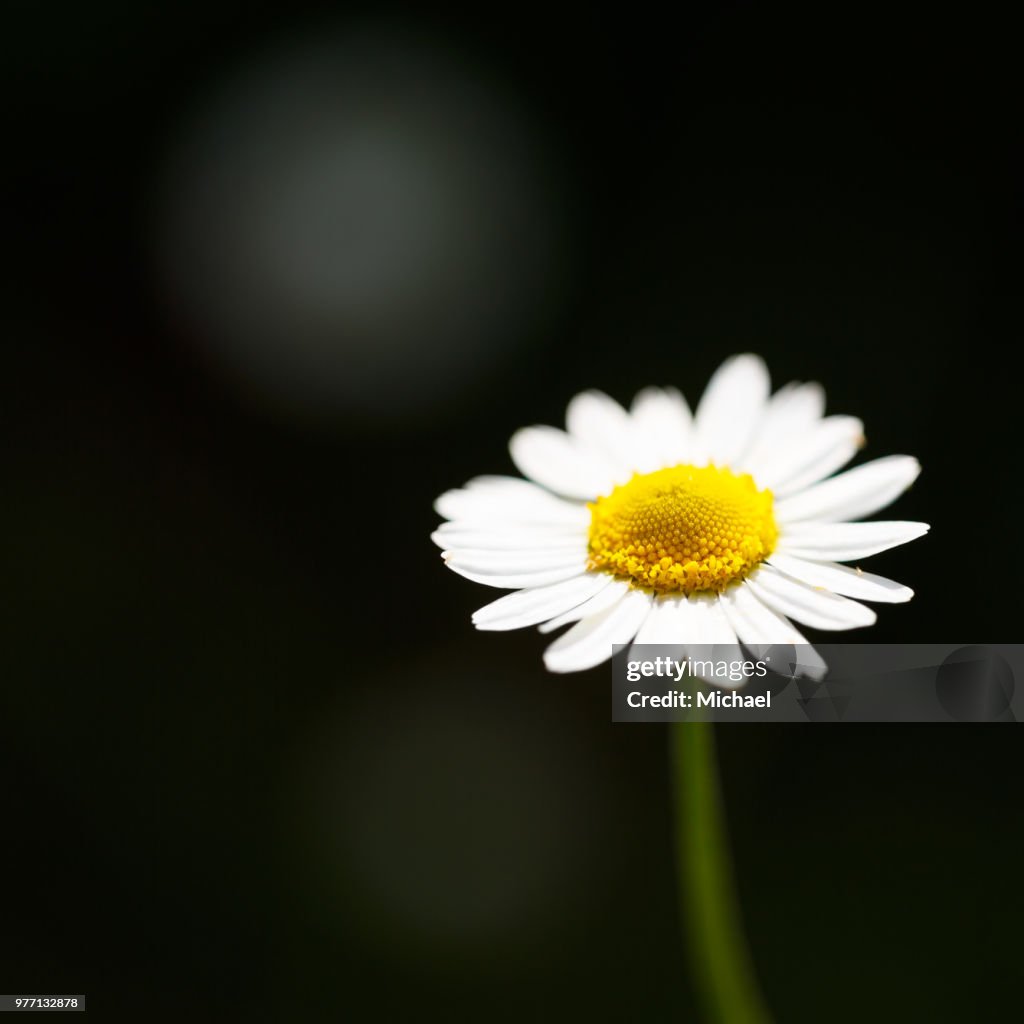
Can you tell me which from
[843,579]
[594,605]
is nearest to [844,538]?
[843,579]

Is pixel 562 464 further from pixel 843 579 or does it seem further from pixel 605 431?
pixel 843 579

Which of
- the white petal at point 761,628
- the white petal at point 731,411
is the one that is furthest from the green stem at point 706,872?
the white petal at point 731,411

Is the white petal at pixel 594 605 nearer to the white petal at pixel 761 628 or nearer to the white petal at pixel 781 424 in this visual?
the white petal at pixel 761 628

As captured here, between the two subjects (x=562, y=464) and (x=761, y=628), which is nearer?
(x=761, y=628)

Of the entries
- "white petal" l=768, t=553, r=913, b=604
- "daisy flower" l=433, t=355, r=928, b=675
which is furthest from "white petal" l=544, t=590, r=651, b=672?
"white petal" l=768, t=553, r=913, b=604

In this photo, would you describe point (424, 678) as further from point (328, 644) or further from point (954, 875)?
point (954, 875)

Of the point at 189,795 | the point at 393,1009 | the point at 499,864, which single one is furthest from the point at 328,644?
the point at 393,1009

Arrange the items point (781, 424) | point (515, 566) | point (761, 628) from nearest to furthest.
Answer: point (761, 628)
point (515, 566)
point (781, 424)
